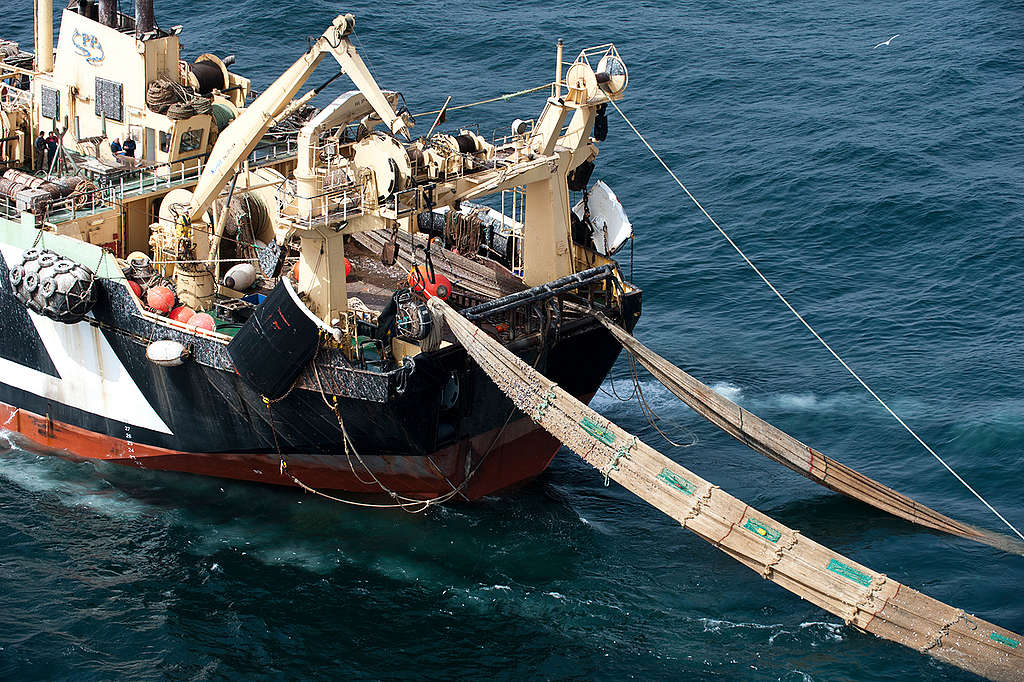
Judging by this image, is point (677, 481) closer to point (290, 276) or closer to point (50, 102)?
point (290, 276)

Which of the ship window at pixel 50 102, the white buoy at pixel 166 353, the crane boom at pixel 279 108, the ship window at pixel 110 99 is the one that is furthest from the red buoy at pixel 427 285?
the ship window at pixel 50 102

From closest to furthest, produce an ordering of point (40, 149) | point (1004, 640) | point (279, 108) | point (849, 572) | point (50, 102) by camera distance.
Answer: point (1004, 640)
point (849, 572)
point (279, 108)
point (40, 149)
point (50, 102)

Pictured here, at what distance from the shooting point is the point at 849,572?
24016 mm

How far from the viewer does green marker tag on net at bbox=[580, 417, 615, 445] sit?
25.3 m

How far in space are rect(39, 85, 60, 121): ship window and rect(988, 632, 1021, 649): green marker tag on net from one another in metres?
26.1

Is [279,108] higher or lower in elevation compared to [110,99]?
higher

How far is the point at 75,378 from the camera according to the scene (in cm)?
3191

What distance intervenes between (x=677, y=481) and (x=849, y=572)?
11.3ft

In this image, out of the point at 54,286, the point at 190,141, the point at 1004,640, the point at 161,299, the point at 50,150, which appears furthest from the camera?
the point at 50,150

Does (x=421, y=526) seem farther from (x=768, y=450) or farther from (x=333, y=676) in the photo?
(x=768, y=450)

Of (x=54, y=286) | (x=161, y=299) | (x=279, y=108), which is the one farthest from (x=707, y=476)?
(x=54, y=286)

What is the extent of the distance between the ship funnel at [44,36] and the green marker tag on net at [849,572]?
24.8 meters

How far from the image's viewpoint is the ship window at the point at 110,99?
33875 millimetres

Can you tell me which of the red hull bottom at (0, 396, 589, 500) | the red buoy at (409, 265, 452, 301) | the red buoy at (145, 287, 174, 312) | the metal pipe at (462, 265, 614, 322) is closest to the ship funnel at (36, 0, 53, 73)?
the red buoy at (145, 287, 174, 312)
